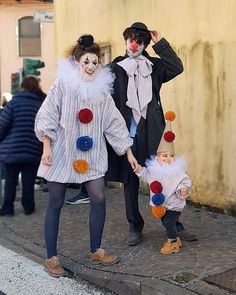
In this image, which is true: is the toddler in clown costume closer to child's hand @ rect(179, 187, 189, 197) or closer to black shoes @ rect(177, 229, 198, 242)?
child's hand @ rect(179, 187, 189, 197)

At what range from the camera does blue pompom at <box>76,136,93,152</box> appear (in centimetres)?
457

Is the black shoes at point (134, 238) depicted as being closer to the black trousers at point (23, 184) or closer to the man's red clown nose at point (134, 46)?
the man's red clown nose at point (134, 46)

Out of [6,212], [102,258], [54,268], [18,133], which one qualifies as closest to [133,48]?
[102,258]

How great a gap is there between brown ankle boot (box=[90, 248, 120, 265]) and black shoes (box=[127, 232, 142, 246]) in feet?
1.29

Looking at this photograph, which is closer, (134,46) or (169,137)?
(169,137)

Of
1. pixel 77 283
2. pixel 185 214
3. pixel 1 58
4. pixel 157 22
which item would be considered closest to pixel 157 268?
pixel 77 283

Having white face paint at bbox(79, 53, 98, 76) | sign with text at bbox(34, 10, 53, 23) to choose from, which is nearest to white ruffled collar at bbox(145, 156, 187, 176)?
white face paint at bbox(79, 53, 98, 76)

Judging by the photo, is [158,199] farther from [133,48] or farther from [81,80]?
[133,48]

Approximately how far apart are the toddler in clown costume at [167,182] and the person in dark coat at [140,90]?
0.15 metres

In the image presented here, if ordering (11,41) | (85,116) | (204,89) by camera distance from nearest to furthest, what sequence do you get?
(85,116) → (204,89) → (11,41)

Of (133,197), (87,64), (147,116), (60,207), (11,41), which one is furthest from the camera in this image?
(11,41)

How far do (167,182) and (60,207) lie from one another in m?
0.95

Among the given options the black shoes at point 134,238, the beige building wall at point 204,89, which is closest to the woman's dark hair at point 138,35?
the beige building wall at point 204,89

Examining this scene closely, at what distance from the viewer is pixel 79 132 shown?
464cm
